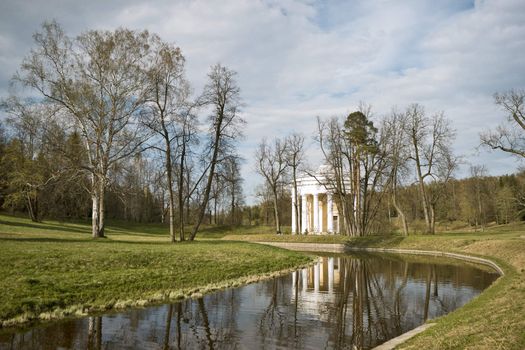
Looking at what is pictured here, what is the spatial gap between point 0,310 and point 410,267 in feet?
64.3

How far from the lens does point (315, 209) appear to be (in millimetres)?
55688

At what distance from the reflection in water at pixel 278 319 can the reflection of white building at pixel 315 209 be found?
3514cm

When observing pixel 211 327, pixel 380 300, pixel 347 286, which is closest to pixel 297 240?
pixel 347 286

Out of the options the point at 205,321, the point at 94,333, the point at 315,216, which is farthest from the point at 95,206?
the point at 315,216

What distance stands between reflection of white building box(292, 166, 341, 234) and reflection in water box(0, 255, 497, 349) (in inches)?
→ 1383

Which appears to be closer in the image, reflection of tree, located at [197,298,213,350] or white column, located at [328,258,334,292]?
reflection of tree, located at [197,298,213,350]

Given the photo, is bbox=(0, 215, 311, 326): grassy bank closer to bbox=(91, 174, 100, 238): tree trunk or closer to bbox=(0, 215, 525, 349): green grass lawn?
bbox=(0, 215, 525, 349): green grass lawn

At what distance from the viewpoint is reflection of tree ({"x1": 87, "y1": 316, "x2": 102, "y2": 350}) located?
7.93m

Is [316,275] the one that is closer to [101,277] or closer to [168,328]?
[101,277]

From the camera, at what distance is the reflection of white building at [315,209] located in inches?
2095

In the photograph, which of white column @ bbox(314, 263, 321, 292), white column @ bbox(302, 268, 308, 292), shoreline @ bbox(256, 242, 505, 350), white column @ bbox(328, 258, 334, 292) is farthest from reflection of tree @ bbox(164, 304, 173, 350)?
white column @ bbox(328, 258, 334, 292)

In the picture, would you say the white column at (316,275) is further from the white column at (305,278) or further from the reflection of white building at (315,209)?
the reflection of white building at (315,209)

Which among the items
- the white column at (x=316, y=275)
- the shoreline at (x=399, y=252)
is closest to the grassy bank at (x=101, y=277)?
the white column at (x=316, y=275)

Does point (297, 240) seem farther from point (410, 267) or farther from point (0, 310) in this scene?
point (0, 310)
